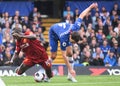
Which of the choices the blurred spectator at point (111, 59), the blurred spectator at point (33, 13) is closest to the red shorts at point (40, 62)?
the blurred spectator at point (111, 59)

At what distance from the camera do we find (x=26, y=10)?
29.4 meters

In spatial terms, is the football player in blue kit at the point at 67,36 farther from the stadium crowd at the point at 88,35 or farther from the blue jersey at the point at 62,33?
the stadium crowd at the point at 88,35

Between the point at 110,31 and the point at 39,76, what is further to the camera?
the point at 110,31

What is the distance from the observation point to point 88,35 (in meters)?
26.9

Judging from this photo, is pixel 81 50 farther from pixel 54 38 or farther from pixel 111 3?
pixel 54 38

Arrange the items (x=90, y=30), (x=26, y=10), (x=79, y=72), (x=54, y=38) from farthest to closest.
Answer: (x=26, y=10) < (x=90, y=30) < (x=79, y=72) < (x=54, y=38)

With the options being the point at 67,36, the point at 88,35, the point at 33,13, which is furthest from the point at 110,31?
the point at 67,36

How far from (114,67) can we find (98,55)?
2.11 m

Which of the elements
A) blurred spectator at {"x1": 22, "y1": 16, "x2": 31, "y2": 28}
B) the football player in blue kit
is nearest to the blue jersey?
the football player in blue kit

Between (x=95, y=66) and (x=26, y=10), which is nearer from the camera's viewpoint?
(x=95, y=66)

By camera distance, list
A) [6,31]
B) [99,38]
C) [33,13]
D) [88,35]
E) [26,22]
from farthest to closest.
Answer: [33,13] → [26,22] → [99,38] → [88,35] → [6,31]

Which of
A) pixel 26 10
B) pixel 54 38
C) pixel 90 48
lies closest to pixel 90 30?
pixel 90 48

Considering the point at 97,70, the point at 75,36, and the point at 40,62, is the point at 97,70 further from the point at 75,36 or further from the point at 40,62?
the point at 75,36

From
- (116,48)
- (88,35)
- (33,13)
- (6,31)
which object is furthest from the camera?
(33,13)
